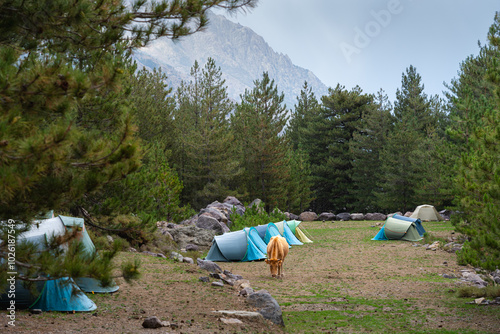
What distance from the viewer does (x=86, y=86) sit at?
160 inches

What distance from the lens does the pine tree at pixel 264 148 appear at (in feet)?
111

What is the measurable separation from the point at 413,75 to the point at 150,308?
141 ft

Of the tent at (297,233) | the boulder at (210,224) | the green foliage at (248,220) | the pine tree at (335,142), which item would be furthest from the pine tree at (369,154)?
the boulder at (210,224)

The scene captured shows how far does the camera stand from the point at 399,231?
803 inches

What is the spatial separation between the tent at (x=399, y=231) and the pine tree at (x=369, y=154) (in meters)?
17.2

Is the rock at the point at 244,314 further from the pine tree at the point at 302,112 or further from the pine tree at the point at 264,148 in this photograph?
the pine tree at the point at 302,112

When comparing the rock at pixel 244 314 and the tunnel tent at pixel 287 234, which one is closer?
the rock at pixel 244 314

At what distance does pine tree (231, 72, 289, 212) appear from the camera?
33.9 metres

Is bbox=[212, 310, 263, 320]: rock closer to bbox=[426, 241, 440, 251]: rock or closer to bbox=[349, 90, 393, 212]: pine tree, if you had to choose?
bbox=[426, 241, 440, 251]: rock

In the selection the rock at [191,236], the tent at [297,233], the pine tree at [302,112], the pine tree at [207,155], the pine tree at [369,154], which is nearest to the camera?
the rock at [191,236]

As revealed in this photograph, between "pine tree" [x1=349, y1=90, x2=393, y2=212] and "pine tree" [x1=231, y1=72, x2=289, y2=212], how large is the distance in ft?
26.1

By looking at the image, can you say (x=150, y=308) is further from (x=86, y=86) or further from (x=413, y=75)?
(x=413, y=75)

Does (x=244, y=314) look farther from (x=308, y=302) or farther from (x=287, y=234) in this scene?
(x=287, y=234)

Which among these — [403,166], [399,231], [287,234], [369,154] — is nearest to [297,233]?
[287,234]
